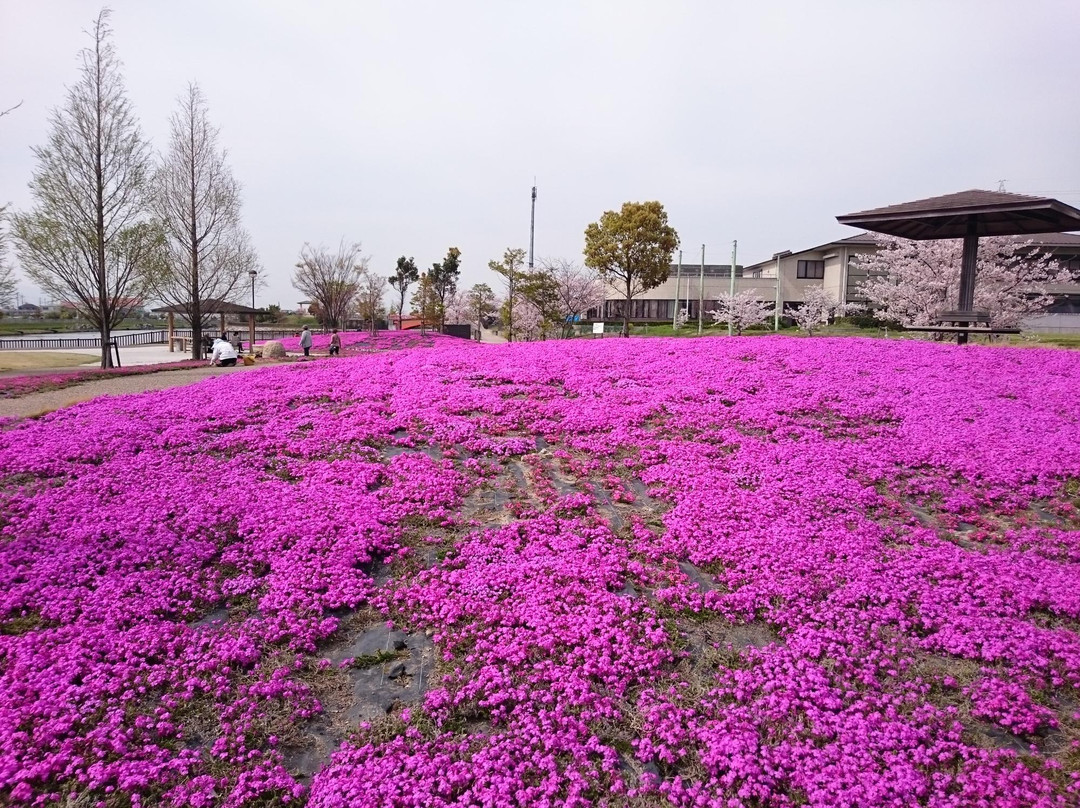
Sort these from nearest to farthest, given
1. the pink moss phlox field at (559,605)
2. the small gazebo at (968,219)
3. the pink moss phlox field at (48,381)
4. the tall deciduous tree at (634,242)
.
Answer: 1. the pink moss phlox field at (559,605)
2. the pink moss phlox field at (48,381)
3. the small gazebo at (968,219)
4. the tall deciduous tree at (634,242)

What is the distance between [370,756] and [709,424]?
7065 millimetres

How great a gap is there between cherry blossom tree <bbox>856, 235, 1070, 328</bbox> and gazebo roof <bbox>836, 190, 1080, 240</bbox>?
34.0 ft

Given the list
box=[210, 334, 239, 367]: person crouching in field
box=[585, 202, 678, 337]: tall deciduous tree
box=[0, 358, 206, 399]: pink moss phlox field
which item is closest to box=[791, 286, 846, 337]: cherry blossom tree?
box=[585, 202, 678, 337]: tall deciduous tree

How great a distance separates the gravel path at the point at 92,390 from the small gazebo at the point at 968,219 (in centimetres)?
1907

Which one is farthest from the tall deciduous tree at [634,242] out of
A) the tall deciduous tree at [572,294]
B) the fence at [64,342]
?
the fence at [64,342]

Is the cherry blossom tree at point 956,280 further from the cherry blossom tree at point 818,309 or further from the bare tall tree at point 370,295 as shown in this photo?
the bare tall tree at point 370,295

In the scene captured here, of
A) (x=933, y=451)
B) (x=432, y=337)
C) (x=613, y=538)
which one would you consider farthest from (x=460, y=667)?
(x=432, y=337)

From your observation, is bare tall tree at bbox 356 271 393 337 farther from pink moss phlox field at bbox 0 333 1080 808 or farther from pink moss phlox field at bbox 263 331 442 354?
pink moss phlox field at bbox 0 333 1080 808

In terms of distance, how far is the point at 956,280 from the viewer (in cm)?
2978

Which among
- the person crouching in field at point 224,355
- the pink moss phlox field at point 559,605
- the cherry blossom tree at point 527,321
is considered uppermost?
the cherry blossom tree at point 527,321

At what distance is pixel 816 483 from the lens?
7125 mm

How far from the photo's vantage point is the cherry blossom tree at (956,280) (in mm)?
28547

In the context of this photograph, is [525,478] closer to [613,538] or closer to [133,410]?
[613,538]

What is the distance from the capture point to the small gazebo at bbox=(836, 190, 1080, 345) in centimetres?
1527
